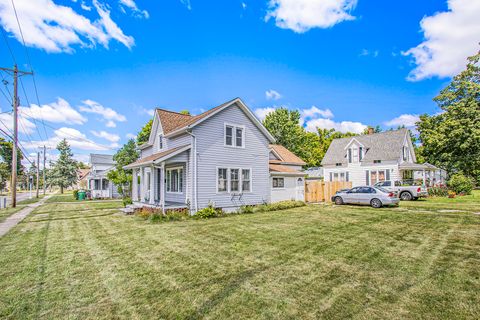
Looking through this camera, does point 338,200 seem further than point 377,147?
No

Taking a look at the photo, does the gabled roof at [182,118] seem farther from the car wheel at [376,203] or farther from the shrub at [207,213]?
the car wheel at [376,203]

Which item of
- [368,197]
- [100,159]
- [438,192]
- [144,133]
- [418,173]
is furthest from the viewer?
[100,159]

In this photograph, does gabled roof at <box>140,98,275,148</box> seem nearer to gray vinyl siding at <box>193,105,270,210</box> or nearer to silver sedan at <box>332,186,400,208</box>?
gray vinyl siding at <box>193,105,270,210</box>

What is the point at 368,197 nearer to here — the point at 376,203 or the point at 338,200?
the point at 376,203

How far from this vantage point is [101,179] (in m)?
34.8

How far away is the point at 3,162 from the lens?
54.3 metres

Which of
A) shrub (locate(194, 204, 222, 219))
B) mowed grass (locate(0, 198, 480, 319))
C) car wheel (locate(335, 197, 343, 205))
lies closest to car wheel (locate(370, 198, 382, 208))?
car wheel (locate(335, 197, 343, 205))

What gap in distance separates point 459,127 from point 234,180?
3093 cm

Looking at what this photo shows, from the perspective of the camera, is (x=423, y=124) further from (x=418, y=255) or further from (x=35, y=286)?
(x=35, y=286)

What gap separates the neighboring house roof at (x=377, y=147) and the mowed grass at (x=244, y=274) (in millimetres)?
21714

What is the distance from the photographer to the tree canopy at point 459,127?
30109 millimetres

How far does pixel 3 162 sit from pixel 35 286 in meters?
68.1

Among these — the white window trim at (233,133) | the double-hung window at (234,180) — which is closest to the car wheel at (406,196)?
the double-hung window at (234,180)

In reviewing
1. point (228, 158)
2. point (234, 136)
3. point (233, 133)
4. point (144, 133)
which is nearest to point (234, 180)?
point (228, 158)
